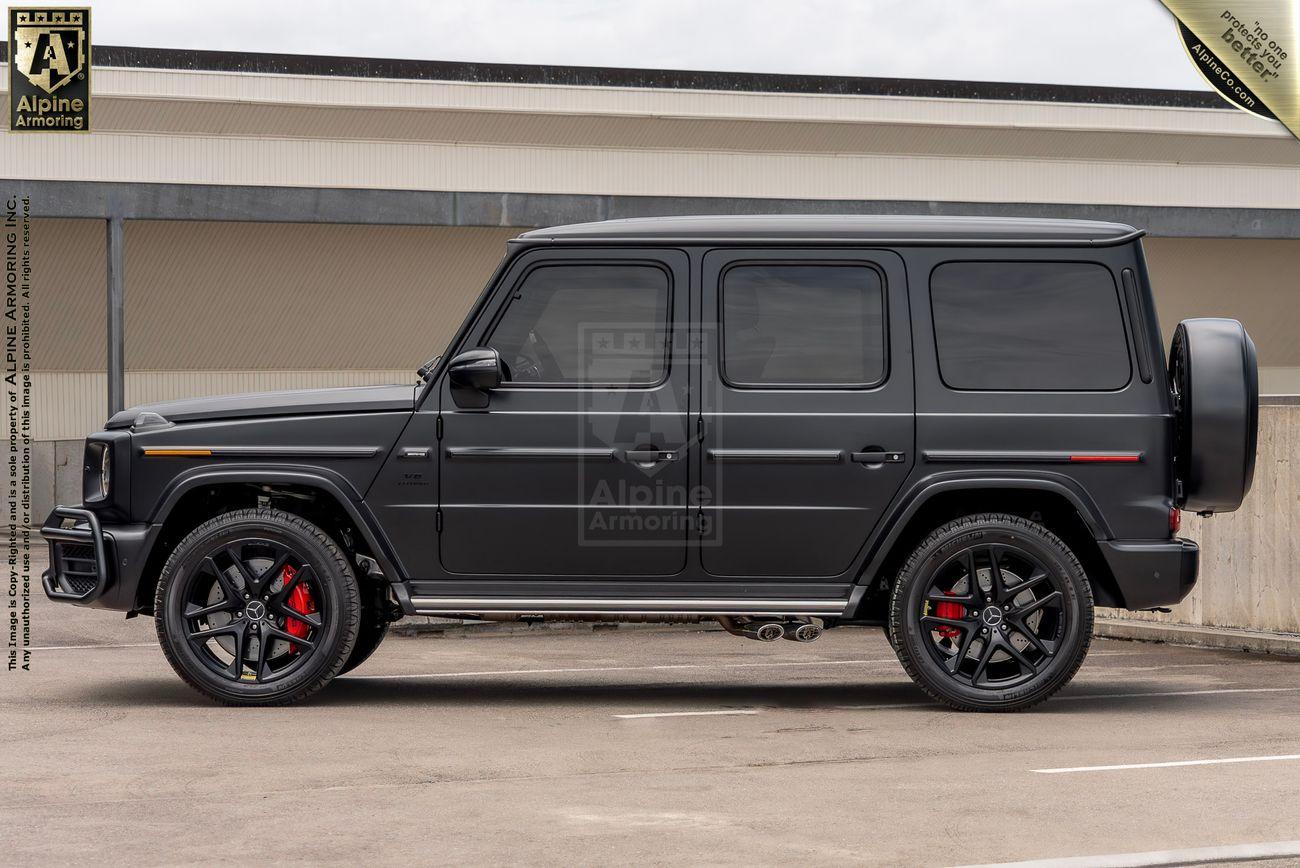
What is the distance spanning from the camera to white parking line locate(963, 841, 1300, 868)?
17.4 ft

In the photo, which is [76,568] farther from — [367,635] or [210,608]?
[367,635]

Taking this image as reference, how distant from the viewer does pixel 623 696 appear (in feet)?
29.9

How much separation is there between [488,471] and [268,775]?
6.98 ft

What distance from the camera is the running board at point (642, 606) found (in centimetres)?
830

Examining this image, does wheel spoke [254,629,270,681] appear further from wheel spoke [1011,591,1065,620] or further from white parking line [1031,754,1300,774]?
white parking line [1031,754,1300,774]

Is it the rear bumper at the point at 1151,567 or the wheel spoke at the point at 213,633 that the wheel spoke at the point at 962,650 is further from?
the wheel spoke at the point at 213,633

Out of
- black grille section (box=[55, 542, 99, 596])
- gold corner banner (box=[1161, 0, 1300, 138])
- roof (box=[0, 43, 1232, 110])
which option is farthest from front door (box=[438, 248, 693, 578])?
roof (box=[0, 43, 1232, 110])

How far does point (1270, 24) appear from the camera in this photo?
70.8 ft

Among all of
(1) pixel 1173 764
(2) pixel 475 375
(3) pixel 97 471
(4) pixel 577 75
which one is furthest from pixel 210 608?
(4) pixel 577 75

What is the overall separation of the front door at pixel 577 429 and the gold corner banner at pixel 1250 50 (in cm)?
1512

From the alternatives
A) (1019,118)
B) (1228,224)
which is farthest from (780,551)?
(1019,118)

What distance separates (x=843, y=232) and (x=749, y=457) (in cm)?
117

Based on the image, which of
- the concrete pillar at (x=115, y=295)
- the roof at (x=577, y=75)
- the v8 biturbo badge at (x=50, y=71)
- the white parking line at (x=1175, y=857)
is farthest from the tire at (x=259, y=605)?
the roof at (x=577, y=75)

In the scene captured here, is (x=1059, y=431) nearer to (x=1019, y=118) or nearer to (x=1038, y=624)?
(x=1038, y=624)
